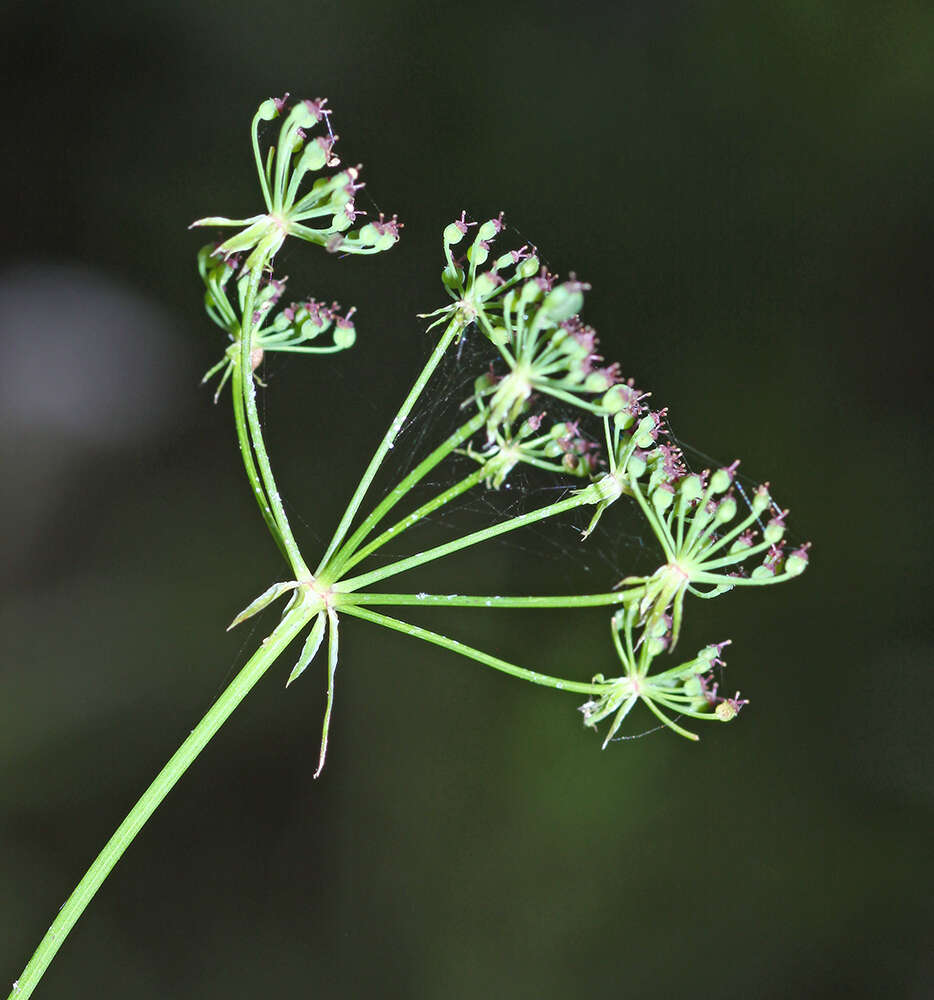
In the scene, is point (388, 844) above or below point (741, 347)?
below

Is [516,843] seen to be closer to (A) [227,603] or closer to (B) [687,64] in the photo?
(A) [227,603]

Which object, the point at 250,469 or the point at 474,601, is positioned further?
the point at 250,469

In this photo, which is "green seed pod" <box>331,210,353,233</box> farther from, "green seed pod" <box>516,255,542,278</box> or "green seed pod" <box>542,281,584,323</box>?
"green seed pod" <box>542,281,584,323</box>

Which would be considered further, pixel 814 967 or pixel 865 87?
pixel 865 87

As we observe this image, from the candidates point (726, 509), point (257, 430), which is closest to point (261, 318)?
point (257, 430)

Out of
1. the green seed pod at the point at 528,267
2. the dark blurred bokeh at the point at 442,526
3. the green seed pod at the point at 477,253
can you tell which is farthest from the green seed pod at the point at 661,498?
the dark blurred bokeh at the point at 442,526

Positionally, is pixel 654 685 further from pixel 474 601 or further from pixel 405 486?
pixel 405 486

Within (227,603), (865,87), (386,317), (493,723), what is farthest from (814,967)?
(865,87)

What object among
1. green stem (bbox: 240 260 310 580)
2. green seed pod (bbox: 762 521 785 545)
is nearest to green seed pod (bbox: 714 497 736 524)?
green seed pod (bbox: 762 521 785 545)
